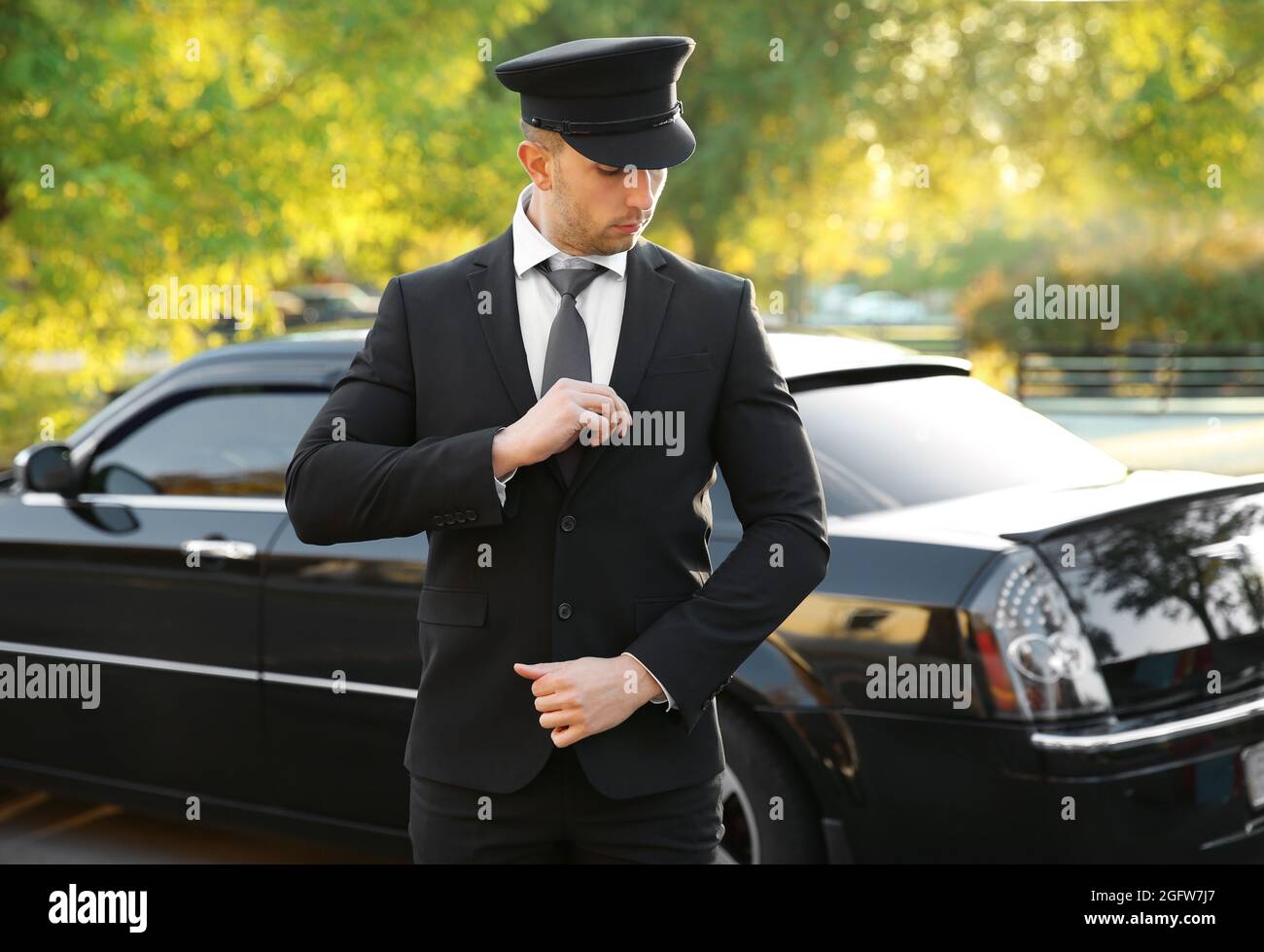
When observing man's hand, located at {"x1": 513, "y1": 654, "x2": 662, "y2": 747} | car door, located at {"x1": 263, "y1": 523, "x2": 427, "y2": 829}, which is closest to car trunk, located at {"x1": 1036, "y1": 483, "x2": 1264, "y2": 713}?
man's hand, located at {"x1": 513, "y1": 654, "x2": 662, "y2": 747}

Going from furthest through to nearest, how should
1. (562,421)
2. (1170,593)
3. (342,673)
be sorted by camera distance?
(342,673) < (1170,593) < (562,421)

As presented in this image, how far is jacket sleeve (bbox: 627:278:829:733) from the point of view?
2.18 m

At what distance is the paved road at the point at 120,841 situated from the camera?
496cm

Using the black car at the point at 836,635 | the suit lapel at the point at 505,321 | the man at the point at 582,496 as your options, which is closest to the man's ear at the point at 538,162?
the man at the point at 582,496

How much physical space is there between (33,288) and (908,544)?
374 inches

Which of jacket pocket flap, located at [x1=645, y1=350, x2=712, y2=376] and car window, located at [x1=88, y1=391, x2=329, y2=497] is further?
car window, located at [x1=88, y1=391, x2=329, y2=497]

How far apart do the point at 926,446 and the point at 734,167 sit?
20.6 m

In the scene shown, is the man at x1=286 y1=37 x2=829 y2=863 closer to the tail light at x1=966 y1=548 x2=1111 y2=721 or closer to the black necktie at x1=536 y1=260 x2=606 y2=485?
the black necktie at x1=536 y1=260 x2=606 y2=485

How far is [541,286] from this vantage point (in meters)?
2.37

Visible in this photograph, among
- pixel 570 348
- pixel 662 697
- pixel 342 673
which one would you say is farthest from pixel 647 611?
pixel 342 673

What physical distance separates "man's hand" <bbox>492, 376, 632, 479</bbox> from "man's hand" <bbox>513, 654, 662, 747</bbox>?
298mm

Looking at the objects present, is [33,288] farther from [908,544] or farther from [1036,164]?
[1036,164]

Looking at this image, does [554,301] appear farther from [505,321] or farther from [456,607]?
[456,607]

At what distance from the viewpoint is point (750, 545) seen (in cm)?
223
